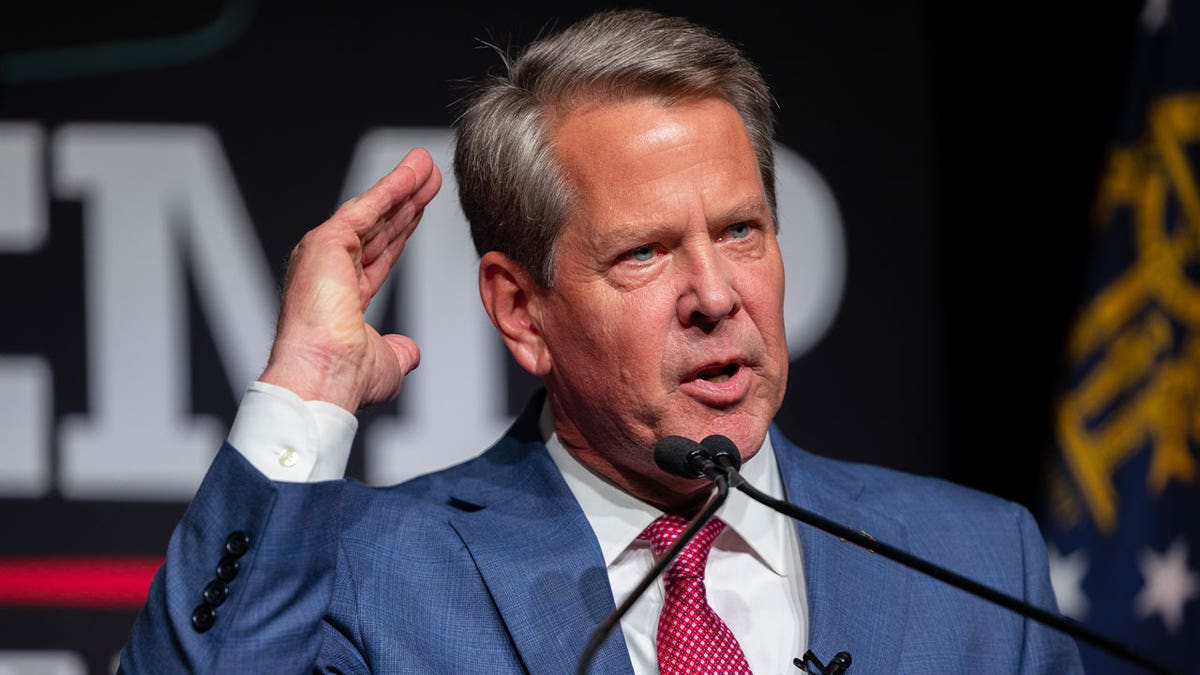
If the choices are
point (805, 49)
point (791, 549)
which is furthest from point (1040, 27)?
point (791, 549)

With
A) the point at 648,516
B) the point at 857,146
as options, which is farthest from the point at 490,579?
the point at 857,146

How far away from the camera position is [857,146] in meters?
3.16

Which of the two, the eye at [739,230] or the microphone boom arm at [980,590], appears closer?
the microphone boom arm at [980,590]

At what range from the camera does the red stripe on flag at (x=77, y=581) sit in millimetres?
2918

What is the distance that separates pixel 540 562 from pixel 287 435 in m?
0.41

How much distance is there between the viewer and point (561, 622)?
71.4 inches

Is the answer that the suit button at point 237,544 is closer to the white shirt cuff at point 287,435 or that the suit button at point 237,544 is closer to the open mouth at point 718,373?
the white shirt cuff at point 287,435

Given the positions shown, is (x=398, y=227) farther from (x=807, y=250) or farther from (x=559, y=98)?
(x=807, y=250)

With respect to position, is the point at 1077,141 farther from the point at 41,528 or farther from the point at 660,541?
the point at 41,528

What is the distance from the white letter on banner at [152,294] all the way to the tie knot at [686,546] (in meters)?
1.36

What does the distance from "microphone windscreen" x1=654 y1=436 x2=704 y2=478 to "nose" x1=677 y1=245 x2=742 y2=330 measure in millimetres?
283

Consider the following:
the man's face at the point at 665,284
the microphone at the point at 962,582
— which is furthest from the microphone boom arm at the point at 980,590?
the man's face at the point at 665,284

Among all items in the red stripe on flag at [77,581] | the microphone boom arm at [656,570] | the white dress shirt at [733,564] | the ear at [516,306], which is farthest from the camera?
the red stripe on flag at [77,581]

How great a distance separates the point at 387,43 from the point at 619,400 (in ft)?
4.91
